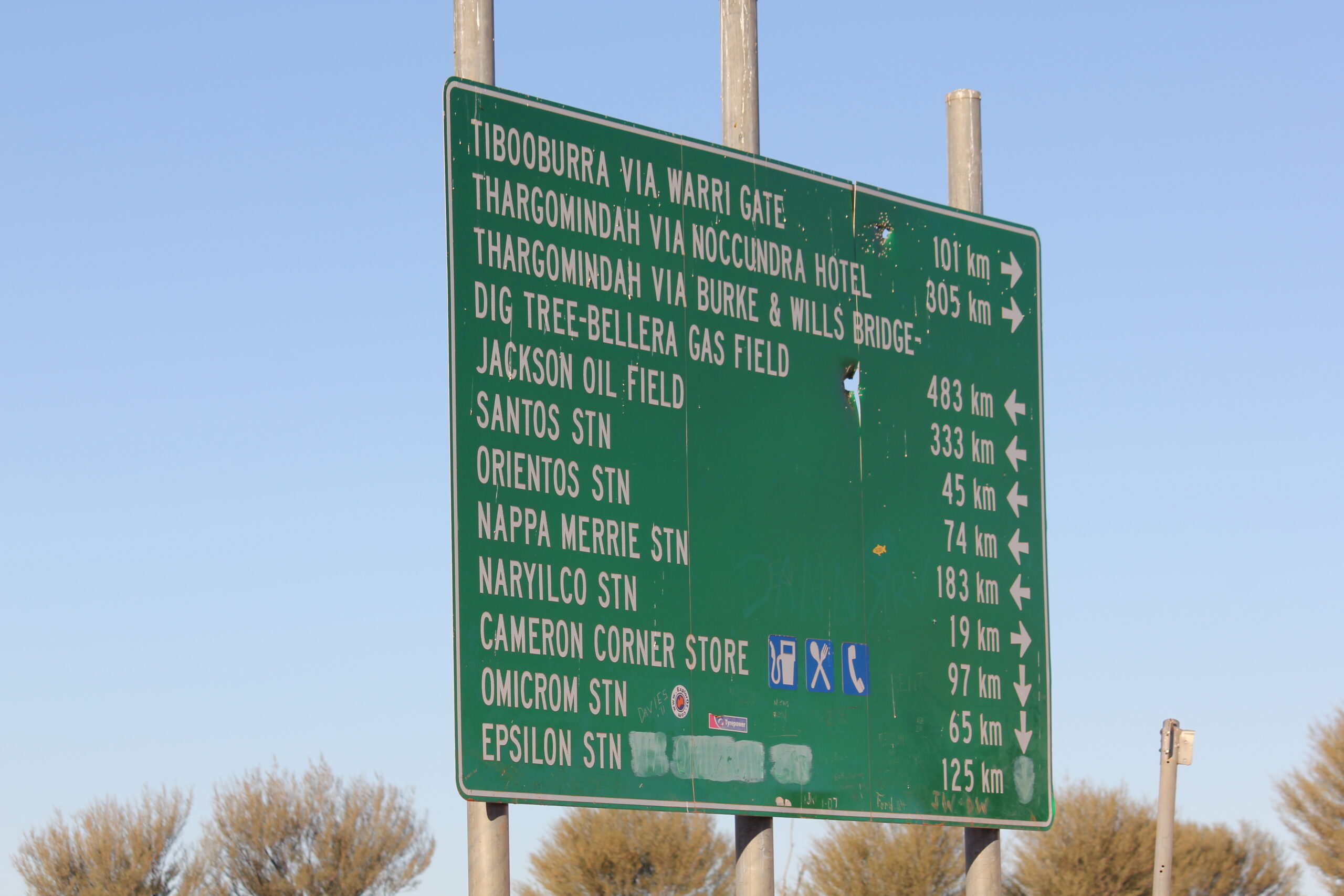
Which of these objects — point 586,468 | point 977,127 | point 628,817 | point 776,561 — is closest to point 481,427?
point 586,468

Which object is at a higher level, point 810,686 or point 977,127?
point 977,127

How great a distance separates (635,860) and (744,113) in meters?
39.1

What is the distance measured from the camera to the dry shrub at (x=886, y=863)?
4588 cm

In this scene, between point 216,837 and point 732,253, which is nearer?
point 732,253

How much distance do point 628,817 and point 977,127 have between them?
121ft

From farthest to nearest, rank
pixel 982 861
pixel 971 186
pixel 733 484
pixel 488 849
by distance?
pixel 971 186, pixel 982 861, pixel 733 484, pixel 488 849

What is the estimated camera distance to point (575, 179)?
28.9 feet

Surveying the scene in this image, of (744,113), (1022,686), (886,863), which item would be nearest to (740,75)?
(744,113)

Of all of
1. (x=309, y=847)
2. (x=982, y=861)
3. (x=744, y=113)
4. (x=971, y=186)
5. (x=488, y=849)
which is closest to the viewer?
(x=488, y=849)

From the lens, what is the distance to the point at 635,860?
1859 inches

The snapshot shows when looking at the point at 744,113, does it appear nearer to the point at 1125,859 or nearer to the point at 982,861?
the point at 982,861

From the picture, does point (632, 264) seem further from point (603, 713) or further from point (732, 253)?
point (603, 713)

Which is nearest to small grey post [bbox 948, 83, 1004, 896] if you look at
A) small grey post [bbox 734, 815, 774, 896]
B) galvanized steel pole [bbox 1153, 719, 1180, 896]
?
small grey post [bbox 734, 815, 774, 896]

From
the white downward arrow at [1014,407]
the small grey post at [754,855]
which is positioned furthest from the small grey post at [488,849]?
the white downward arrow at [1014,407]
